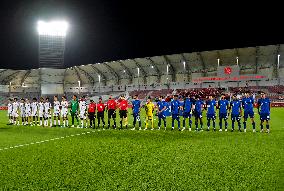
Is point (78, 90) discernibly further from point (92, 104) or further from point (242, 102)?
point (242, 102)

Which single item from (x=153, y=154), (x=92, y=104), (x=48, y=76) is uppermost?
(x=48, y=76)

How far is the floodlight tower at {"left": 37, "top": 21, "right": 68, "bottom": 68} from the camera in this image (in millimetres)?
50281

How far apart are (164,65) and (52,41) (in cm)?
2246

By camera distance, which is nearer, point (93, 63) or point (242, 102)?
point (242, 102)

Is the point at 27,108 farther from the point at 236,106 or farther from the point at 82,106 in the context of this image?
the point at 236,106

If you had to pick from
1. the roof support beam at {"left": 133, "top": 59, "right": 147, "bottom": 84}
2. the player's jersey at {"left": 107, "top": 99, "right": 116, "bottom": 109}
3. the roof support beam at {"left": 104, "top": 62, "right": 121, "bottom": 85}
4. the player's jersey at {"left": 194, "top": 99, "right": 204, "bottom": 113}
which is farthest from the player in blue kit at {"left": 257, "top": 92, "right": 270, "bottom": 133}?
the roof support beam at {"left": 104, "top": 62, "right": 121, "bottom": 85}

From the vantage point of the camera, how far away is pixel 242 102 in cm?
1588

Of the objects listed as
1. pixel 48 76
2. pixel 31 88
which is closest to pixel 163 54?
pixel 48 76

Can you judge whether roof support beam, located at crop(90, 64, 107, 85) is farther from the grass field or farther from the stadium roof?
the grass field

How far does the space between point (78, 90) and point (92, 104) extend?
2218 inches

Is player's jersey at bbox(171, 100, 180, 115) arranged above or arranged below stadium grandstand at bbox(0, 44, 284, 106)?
below

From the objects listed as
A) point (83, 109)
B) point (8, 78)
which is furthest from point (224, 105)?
point (8, 78)

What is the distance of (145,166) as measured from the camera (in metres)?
7.49

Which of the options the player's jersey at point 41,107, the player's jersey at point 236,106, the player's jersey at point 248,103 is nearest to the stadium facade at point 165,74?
the player's jersey at point 41,107
